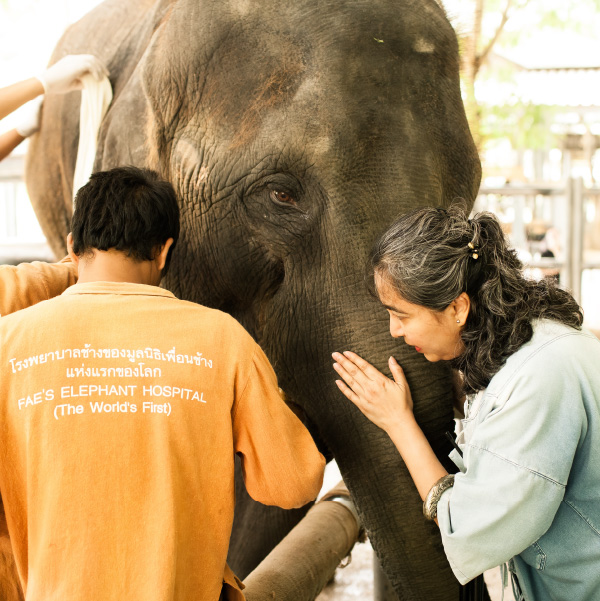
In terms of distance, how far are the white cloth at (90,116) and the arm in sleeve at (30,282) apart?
85cm

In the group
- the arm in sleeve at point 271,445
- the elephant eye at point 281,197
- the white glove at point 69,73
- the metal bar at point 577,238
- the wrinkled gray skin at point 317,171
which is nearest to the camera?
the arm in sleeve at point 271,445

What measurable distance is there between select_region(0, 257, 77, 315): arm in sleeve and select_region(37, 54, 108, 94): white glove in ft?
3.28

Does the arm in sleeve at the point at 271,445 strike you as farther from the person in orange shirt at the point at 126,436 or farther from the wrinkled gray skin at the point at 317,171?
the wrinkled gray skin at the point at 317,171

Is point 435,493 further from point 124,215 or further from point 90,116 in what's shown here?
point 90,116

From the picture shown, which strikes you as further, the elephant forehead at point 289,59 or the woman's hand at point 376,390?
the elephant forehead at point 289,59

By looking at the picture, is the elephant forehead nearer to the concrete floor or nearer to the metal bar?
the concrete floor

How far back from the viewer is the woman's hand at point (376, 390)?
195 cm

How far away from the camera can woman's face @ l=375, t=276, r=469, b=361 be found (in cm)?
177

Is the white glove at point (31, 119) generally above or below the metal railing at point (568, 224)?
above

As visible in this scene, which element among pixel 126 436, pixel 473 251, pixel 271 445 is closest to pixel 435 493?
pixel 271 445

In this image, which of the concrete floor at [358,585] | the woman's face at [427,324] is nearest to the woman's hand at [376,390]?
the woman's face at [427,324]

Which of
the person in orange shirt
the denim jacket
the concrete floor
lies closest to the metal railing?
the concrete floor

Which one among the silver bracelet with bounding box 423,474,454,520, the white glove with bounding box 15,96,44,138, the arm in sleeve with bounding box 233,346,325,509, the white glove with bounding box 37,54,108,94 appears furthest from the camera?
the white glove with bounding box 15,96,44,138

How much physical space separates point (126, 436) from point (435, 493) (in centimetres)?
70
